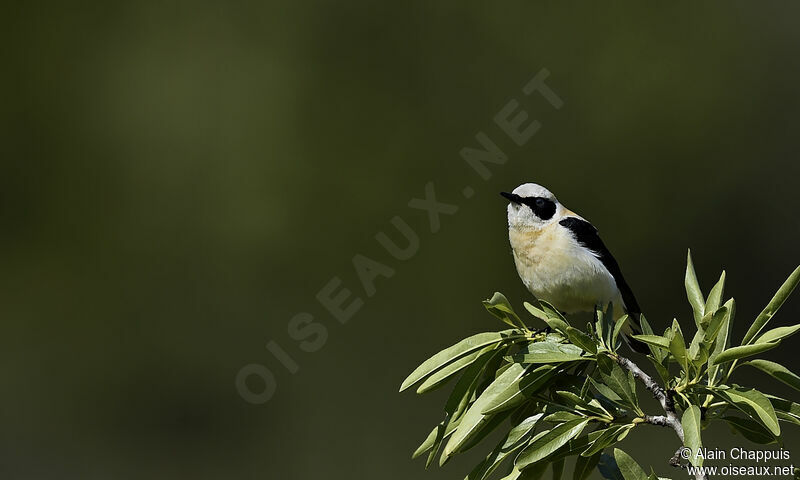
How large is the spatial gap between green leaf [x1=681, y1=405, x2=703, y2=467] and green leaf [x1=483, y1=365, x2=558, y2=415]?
0.19 m

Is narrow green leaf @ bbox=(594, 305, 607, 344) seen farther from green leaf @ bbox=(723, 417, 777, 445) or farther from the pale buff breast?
the pale buff breast

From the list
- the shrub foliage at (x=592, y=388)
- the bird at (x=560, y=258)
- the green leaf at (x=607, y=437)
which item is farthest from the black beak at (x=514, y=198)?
the green leaf at (x=607, y=437)

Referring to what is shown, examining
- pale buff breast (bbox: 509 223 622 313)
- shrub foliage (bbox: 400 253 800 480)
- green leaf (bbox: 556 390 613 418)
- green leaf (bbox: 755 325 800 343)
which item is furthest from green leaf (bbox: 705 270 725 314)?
pale buff breast (bbox: 509 223 622 313)

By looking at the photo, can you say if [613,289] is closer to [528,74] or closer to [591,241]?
[591,241]

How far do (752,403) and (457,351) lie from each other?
0.36 m

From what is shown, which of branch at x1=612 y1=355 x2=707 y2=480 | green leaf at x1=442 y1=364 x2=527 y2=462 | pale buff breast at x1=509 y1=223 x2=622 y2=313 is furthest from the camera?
pale buff breast at x1=509 y1=223 x2=622 y2=313

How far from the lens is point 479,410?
40.6 inches

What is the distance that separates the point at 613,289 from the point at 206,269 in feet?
12.4

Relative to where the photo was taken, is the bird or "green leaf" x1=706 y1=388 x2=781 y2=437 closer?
"green leaf" x1=706 y1=388 x2=781 y2=437

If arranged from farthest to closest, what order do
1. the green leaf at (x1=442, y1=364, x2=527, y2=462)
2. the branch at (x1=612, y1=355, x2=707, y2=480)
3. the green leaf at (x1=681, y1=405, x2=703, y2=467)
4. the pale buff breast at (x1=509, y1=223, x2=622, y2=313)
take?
the pale buff breast at (x1=509, y1=223, x2=622, y2=313) < the green leaf at (x1=442, y1=364, x2=527, y2=462) < the branch at (x1=612, y1=355, x2=707, y2=480) < the green leaf at (x1=681, y1=405, x2=703, y2=467)

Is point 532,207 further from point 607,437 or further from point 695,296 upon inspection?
point 607,437

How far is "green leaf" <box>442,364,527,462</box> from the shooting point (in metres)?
1.03

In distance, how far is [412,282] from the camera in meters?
5.05

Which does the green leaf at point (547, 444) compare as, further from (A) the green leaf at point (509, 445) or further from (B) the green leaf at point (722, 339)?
(B) the green leaf at point (722, 339)
